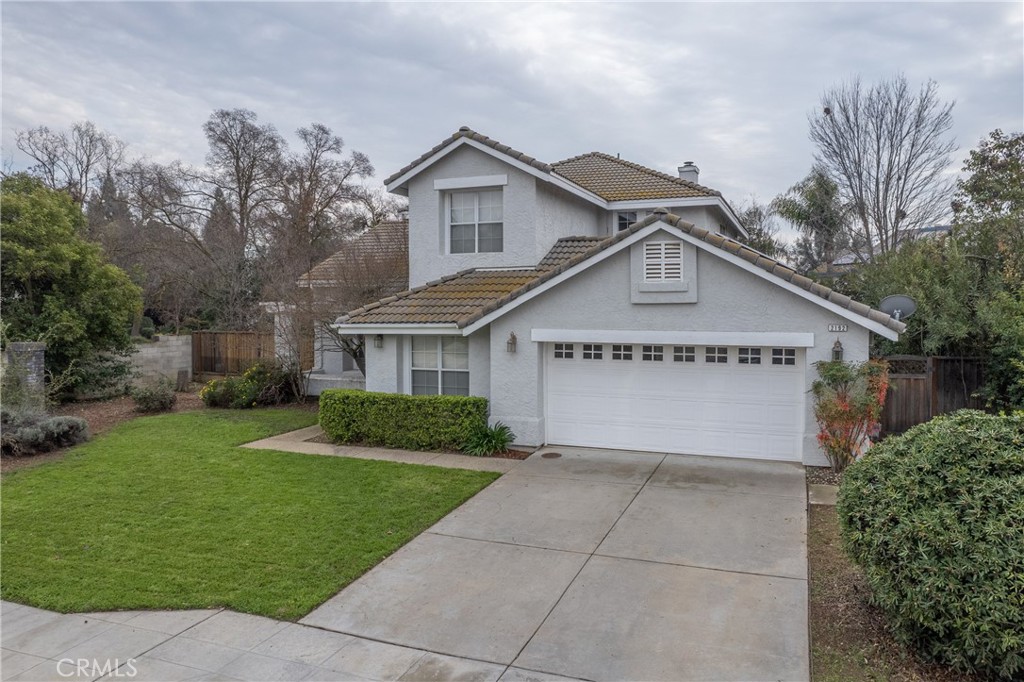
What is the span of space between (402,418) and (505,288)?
353 cm

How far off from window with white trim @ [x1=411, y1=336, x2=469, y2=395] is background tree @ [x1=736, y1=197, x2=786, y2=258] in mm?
23981

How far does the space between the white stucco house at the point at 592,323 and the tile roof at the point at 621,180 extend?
166cm

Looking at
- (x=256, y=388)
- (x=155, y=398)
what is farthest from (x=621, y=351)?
(x=155, y=398)

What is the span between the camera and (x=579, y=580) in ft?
22.3

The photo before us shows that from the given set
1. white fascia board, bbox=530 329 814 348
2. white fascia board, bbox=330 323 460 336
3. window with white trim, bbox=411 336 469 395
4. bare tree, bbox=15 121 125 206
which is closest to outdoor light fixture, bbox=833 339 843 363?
white fascia board, bbox=530 329 814 348

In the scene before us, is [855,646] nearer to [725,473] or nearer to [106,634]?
[725,473]

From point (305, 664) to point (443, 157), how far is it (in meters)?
12.3

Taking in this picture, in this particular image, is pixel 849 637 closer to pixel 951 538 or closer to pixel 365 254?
pixel 951 538

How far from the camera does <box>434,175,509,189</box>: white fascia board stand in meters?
15.0

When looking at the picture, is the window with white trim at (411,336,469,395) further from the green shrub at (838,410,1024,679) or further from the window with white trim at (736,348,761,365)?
the green shrub at (838,410,1024,679)

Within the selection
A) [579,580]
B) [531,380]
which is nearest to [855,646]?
[579,580]

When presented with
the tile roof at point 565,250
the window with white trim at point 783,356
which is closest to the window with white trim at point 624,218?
the tile roof at point 565,250

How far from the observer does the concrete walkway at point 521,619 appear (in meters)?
5.21

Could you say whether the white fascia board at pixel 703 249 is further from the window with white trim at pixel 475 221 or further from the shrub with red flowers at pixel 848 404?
the window with white trim at pixel 475 221
